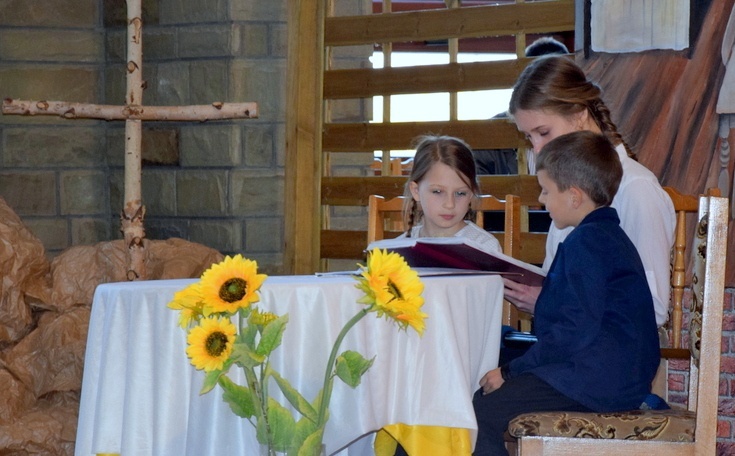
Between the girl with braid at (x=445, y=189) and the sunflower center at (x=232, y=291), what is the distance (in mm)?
1427

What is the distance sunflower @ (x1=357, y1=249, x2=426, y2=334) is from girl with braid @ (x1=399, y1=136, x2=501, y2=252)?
4.28 ft

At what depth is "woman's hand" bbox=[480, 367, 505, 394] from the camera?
2.05 m

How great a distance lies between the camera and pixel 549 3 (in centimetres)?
351

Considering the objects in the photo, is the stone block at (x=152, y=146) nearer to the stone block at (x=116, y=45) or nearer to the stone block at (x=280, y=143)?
the stone block at (x=116, y=45)

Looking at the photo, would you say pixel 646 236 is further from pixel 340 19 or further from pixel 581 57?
pixel 340 19

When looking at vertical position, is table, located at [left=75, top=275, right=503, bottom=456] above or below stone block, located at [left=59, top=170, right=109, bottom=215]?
below

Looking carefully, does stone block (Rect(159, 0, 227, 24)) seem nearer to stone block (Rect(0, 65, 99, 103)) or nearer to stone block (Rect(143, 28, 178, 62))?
stone block (Rect(143, 28, 178, 62))

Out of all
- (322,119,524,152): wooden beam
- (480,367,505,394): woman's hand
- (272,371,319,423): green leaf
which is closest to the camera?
(272,371,319,423): green leaf

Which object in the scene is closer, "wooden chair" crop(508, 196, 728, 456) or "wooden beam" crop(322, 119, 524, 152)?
"wooden chair" crop(508, 196, 728, 456)

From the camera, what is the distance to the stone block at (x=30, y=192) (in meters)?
4.07

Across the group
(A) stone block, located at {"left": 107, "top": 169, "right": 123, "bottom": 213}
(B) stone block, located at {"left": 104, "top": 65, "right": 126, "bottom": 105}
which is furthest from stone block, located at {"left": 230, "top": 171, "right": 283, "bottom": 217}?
(B) stone block, located at {"left": 104, "top": 65, "right": 126, "bottom": 105}

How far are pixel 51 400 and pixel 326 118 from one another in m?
1.50

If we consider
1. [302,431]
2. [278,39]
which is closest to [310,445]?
[302,431]

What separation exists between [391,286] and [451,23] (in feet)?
7.89
